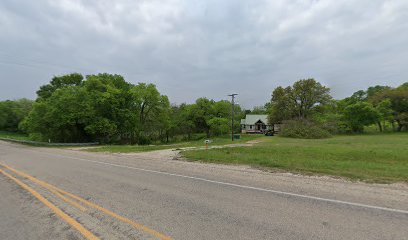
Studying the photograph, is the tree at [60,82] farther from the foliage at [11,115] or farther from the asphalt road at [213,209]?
the asphalt road at [213,209]

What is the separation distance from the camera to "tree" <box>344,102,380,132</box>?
50.4 metres

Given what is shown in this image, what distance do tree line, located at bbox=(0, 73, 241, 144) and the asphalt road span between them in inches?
1121

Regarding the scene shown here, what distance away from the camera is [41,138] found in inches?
1575

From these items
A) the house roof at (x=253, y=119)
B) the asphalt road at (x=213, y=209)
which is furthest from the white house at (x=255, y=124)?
the asphalt road at (x=213, y=209)

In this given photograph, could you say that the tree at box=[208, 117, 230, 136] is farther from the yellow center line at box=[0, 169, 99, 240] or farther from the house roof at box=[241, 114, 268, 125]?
the yellow center line at box=[0, 169, 99, 240]

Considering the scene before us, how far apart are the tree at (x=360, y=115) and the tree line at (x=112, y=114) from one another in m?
25.7

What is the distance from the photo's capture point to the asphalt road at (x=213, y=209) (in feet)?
13.2

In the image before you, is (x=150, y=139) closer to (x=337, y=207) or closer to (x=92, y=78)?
(x=92, y=78)

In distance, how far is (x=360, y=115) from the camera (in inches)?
2051

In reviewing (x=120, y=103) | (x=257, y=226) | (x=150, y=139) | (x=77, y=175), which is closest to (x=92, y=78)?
(x=120, y=103)

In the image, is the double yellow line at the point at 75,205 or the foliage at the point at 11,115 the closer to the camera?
the double yellow line at the point at 75,205

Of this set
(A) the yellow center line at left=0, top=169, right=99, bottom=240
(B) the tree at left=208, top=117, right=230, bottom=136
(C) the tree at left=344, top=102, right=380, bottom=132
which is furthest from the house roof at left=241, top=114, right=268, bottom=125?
(A) the yellow center line at left=0, top=169, right=99, bottom=240

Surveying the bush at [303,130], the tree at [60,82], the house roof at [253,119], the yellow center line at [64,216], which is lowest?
the yellow center line at [64,216]

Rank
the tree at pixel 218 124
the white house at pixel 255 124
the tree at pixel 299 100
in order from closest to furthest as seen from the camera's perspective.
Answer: the tree at pixel 218 124 → the tree at pixel 299 100 → the white house at pixel 255 124
